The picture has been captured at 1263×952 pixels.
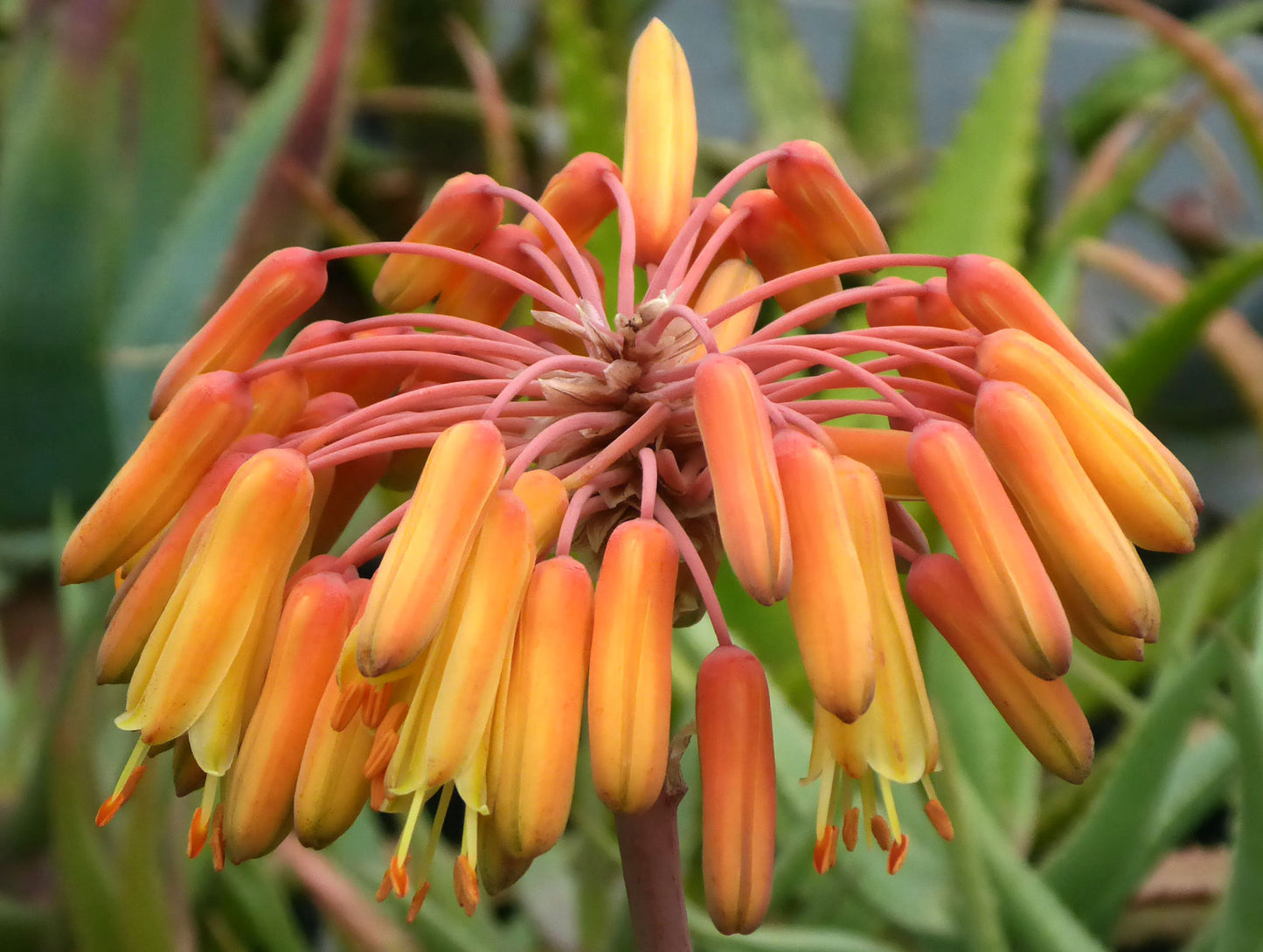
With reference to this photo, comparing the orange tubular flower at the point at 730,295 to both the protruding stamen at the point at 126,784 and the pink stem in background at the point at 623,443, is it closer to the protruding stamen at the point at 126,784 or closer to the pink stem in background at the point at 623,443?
the pink stem in background at the point at 623,443

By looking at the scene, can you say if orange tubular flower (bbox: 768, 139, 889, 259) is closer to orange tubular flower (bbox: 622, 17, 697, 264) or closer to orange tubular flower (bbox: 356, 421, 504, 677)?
orange tubular flower (bbox: 622, 17, 697, 264)

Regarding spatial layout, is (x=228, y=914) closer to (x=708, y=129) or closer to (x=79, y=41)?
(x=79, y=41)

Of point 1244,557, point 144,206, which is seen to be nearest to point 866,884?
point 1244,557

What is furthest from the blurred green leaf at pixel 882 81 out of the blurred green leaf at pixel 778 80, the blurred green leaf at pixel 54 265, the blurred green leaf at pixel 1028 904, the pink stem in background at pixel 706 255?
the pink stem in background at pixel 706 255

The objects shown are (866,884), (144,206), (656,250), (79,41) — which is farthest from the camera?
(144,206)

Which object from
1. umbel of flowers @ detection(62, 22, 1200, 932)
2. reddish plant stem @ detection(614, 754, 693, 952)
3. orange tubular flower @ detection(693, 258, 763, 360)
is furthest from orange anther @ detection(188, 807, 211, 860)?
orange tubular flower @ detection(693, 258, 763, 360)

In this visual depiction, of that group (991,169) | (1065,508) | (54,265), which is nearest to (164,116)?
(54,265)
